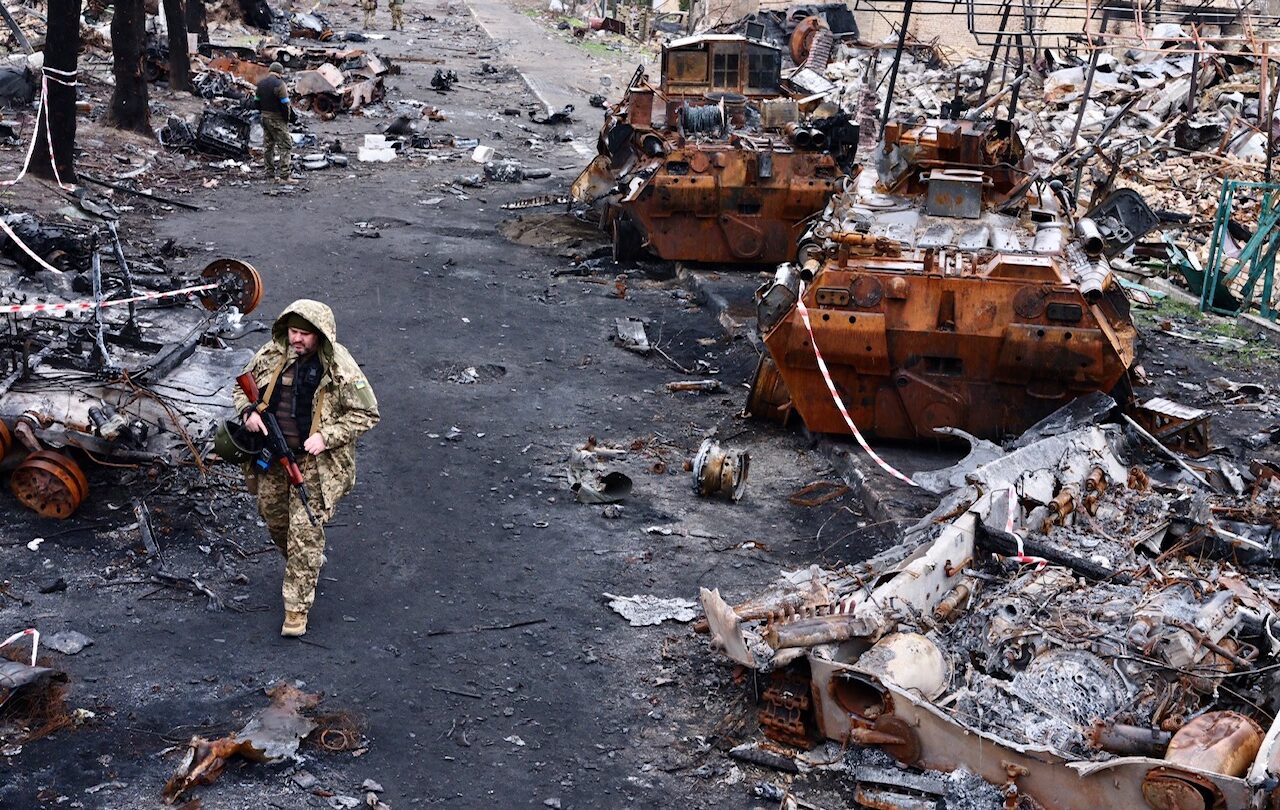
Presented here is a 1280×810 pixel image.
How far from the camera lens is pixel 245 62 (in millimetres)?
28125

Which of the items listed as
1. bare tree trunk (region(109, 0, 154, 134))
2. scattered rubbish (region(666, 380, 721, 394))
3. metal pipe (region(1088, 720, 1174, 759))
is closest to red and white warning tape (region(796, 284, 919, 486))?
scattered rubbish (region(666, 380, 721, 394))

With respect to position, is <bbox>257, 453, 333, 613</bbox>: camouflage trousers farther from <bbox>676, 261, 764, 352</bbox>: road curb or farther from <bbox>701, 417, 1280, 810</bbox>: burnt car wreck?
<bbox>676, 261, 764, 352</bbox>: road curb

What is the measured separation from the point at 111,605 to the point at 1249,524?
607cm

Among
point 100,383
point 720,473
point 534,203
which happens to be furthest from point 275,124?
point 720,473

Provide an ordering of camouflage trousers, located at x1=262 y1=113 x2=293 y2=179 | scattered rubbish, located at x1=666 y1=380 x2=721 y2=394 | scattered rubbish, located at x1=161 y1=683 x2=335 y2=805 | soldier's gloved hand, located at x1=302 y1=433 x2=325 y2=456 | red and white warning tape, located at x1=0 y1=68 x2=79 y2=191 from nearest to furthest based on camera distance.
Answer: scattered rubbish, located at x1=161 y1=683 x2=335 y2=805, soldier's gloved hand, located at x1=302 y1=433 x2=325 y2=456, scattered rubbish, located at x1=666 y1=380 x2=721 y2=394, red and white warning tape, located at x1=0 y1=68 x2=79 y2=191, camouflage trousers, located at x1=262 y1=113 x2=293 y2=179

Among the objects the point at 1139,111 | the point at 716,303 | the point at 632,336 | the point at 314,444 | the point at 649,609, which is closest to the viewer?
the point at 314,444

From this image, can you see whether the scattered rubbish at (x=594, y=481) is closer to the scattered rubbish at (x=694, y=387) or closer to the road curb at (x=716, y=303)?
the scattered rubbish at (x=694, y=387)

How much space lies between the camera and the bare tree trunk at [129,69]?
19266mm

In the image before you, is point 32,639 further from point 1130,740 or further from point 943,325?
point 943,325

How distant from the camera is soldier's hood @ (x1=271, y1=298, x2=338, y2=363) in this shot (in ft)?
21.6

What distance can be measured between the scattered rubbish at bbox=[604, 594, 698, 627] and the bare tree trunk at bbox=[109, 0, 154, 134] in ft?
49.2

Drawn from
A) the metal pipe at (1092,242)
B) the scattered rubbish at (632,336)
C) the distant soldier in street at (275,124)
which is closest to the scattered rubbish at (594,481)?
the scattered rubbish at (632,336)

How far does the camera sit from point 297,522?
6699 millimetres

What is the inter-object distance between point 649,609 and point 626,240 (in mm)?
8710
